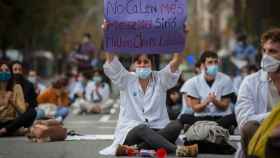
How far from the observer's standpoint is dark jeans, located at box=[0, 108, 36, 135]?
43.2ft

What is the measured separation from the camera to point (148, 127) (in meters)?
10.6

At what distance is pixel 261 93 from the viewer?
8.76m

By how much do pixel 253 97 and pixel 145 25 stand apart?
3.03 metres

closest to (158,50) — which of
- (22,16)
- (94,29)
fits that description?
(22,16)

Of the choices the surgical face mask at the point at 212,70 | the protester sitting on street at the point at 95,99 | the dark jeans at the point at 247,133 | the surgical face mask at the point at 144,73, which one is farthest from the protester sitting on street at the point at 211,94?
the protester sitting on street at the point at 95,99

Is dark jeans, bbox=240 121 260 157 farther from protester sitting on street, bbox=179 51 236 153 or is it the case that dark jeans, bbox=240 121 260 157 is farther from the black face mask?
the black face mask

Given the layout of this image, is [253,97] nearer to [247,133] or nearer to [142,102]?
[247,133]

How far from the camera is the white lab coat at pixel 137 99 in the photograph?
10.8 m

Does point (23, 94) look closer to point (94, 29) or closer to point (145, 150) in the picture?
point (145, 150)

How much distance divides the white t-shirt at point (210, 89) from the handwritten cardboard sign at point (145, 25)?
4.49 ft

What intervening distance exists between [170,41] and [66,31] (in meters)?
61.4

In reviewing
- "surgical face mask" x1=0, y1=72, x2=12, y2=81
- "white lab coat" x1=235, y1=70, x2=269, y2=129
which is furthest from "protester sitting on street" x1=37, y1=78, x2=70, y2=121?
"white lab coat" x1=235, y1=70, x2=269, y2=129

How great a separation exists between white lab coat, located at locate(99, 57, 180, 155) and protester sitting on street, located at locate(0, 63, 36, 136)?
9.02ft

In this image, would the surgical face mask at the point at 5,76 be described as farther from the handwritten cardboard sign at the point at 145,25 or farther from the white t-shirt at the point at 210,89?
the white t-shirt at the point at 210,89
